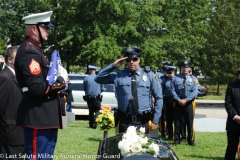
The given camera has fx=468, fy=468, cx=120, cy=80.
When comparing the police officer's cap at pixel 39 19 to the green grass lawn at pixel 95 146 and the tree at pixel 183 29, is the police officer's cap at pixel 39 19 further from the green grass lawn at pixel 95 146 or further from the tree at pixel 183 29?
the tree at pixel 183 29

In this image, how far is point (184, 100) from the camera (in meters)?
11.3

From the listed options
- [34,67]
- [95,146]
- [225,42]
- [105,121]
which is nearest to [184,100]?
[95,146]

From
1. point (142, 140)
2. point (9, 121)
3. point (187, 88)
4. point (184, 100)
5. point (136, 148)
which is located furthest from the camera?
point (187, 88)

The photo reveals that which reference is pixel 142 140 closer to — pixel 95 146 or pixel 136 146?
pixel 136 146

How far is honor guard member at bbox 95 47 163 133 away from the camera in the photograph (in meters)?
6.80

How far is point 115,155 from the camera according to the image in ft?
15.5

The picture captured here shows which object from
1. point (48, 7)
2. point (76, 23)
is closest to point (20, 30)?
point (48, 7)

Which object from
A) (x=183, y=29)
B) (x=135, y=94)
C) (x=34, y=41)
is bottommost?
(x=135, y=94)

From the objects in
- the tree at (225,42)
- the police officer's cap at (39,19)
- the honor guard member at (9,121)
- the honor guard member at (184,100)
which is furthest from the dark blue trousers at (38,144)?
the tree at (225,42)

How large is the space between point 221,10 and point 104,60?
12.0 metres

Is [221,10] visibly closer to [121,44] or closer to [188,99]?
[121,44]

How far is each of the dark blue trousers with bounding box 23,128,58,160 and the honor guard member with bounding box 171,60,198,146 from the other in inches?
280

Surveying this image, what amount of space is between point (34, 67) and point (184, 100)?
24.0 feet

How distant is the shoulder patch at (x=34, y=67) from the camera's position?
433 centimetres
